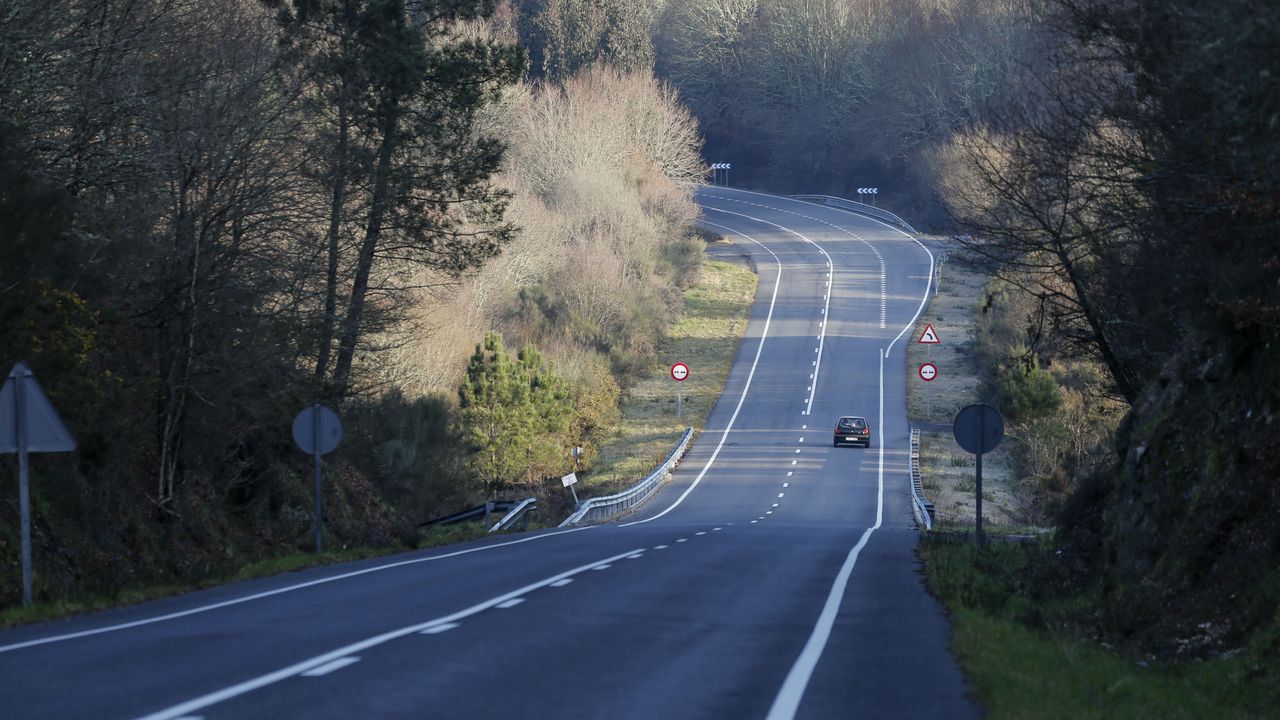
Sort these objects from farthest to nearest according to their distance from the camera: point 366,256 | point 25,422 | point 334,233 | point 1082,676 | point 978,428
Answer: point 366,256 < point 334,233 < point 978,428 < point 25,422 < point 1082,676

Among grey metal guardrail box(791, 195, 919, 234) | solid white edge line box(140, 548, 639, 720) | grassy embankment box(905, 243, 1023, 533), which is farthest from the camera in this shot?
grey metal guardrail box(791, 195, 919, 234)

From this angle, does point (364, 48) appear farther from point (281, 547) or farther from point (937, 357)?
point (937, 357)

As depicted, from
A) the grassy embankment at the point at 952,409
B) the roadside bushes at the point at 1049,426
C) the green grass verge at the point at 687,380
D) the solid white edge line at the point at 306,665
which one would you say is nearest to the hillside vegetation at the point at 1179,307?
the solid white edge line at the point at 306,665

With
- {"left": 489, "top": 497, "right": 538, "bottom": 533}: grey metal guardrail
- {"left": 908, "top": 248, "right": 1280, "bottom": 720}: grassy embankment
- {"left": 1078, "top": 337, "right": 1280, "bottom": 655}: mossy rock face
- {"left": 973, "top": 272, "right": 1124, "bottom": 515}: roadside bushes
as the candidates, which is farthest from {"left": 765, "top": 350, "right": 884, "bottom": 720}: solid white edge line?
{"left": 973, "top": 272, "right": 1124, "bottom": 515}: roadside bushes

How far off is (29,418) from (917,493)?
3949cm

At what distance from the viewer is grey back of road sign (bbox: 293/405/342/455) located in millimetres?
21266

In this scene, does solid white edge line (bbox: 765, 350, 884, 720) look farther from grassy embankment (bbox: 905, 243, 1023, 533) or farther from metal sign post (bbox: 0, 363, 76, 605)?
grassy embankment (bbox: 905, 243, 1023, 533)

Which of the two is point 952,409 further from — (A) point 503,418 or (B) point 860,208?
(B) point 860,208

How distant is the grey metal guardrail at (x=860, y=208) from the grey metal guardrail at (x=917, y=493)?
56.8 m

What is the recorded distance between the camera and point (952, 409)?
67312 millimetres

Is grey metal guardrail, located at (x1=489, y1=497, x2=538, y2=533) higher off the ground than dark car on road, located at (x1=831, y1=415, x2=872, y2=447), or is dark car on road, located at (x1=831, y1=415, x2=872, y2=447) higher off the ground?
dark car on road, located at (x1=831, y1=415, x2=872, y2=447)

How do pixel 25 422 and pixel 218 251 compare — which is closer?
pixel 25 422

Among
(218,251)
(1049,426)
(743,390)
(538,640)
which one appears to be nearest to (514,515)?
(218,251)

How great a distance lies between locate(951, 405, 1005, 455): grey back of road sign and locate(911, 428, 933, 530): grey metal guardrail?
12601 millimetres
